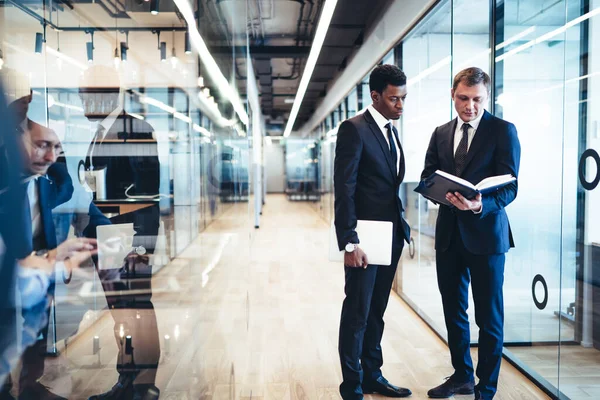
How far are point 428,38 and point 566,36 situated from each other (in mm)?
1878

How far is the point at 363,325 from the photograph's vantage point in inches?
88.7

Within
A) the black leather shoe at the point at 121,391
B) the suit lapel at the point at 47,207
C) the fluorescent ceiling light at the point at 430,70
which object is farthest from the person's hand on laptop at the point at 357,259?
the fluorescent ceiling light at the point at 430,70

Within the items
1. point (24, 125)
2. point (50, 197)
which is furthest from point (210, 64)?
point (24, 125)

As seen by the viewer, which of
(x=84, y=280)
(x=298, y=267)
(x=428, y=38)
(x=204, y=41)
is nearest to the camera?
(x=84, y=280)

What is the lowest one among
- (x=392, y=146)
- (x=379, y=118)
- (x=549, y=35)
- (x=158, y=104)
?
(x=392, y=146)

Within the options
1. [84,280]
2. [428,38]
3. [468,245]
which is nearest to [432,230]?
[428,38]

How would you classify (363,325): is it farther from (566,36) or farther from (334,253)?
(566,36)

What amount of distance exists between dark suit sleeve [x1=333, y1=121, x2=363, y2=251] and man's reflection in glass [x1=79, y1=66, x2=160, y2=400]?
2.73ft

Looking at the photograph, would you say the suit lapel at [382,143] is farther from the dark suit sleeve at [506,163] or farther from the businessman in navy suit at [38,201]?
the businessman in navy suit at [38,201]

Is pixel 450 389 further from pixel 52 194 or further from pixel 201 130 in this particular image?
pixel 201 130

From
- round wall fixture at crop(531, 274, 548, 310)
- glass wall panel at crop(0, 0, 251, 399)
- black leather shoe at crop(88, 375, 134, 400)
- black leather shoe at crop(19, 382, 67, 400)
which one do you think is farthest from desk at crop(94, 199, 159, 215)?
round wall fixture at crop(531, 274, 548, 310)

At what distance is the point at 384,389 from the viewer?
241 cm

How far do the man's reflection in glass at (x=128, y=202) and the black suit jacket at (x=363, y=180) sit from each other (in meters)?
0.84

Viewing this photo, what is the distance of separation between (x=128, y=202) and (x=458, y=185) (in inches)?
53.2
